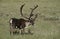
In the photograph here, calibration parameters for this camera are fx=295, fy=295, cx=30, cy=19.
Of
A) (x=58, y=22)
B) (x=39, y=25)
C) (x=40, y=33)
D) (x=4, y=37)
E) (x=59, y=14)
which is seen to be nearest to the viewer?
(x=4, y=37)

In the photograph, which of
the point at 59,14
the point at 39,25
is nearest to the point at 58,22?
the point at 39,25

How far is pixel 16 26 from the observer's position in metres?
11.6

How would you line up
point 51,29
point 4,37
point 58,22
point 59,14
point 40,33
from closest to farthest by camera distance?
point 4,37, point 40,33, point 51,29, point 58,22, point 59,14

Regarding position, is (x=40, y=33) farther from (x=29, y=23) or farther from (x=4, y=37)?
(x=4, y=37)

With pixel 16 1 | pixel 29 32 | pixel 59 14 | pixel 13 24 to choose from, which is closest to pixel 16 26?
pixel 13 24

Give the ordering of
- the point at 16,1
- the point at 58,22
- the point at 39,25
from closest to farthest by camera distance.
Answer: the point at 39,25 → the point at 58,22 → the point at 16,1

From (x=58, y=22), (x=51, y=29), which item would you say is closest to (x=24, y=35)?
(x=51, y=29)

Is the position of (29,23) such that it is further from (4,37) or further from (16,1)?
(16,1)

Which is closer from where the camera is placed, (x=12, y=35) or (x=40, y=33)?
(x=12, y=35)

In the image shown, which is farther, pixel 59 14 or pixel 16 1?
pixel 16 1

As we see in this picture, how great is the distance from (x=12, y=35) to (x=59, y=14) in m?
7.84

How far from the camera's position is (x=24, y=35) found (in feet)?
37.5

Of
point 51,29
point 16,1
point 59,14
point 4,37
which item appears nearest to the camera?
point 4,37

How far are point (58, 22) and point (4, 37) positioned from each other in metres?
5.01
